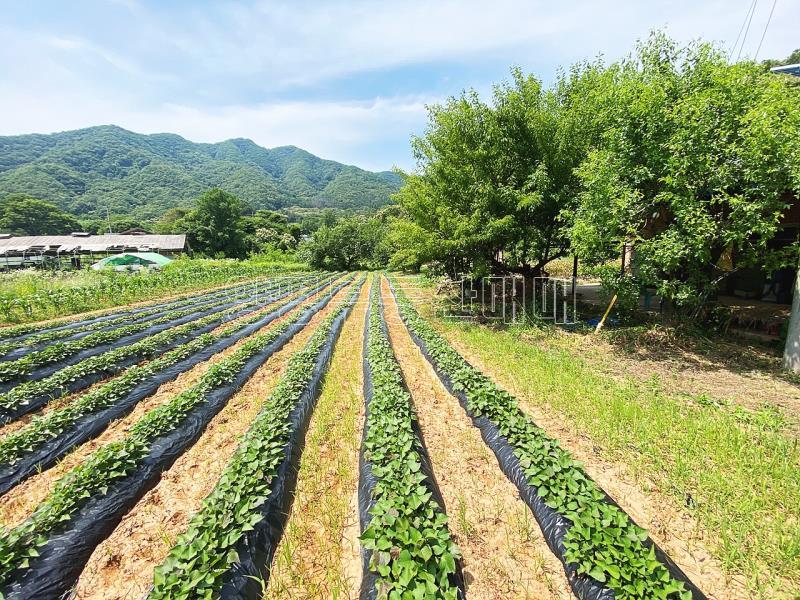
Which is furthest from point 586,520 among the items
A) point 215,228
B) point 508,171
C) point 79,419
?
point 215,228

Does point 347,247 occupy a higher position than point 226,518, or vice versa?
point 347,247

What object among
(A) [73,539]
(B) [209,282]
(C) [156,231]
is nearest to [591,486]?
(A) [73,539]

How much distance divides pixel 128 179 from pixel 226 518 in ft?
548

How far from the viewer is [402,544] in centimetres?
266

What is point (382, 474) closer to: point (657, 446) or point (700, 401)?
point (657, 446)

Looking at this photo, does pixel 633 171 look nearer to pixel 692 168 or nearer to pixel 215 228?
pixel 692 168

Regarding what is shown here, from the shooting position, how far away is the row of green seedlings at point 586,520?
236 centimetres

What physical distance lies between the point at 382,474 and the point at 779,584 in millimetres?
3406

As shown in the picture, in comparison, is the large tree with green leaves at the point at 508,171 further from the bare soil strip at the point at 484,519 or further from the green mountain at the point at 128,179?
the green mountain at the point at 128,179

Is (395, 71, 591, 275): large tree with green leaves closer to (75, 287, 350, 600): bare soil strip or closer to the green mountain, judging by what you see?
(75, 287, 350, 600): bare soil strip

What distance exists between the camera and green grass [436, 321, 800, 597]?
2.93 metres

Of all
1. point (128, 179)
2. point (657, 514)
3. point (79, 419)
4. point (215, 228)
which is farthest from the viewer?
point (128, 179)

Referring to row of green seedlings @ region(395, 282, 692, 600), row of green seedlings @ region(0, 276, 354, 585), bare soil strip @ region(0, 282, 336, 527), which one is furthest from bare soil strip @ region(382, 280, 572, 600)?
bare soil strip @ region(0, 282, 336, 527)

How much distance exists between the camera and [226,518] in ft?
9.71
